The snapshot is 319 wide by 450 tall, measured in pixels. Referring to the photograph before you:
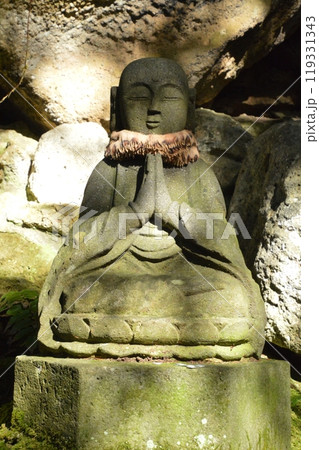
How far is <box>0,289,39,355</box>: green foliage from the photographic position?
4332 mm

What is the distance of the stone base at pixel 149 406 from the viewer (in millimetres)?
2715

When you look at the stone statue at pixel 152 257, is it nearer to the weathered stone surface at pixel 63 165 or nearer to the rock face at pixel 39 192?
the rock face at pixel 39 192

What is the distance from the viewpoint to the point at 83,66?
6.09m

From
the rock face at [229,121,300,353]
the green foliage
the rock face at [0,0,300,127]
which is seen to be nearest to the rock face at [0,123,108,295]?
the rock face at [0,0,300,127]

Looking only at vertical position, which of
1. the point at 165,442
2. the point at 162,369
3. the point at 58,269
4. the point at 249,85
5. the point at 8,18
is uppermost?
the point at 8,18

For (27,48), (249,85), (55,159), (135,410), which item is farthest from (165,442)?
(249,85)

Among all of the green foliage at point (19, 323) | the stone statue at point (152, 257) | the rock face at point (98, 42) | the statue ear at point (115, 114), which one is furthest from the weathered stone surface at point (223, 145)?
the green foliage at point (19, 323)

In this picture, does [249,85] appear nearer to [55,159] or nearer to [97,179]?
[55,159]

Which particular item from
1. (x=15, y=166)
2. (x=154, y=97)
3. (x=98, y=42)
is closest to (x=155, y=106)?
(x=154, y=97)

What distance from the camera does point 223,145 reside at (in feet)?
19.8

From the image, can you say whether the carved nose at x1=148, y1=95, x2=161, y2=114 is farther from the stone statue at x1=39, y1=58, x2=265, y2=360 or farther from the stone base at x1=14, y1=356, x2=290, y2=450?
the stone base at x1=14, y1=356, x2=290, y2=450

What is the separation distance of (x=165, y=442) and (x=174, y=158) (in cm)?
183

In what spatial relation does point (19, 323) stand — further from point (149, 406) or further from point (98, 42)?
point (98, 42)

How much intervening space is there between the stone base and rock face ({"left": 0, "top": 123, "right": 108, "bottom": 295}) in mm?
2609
